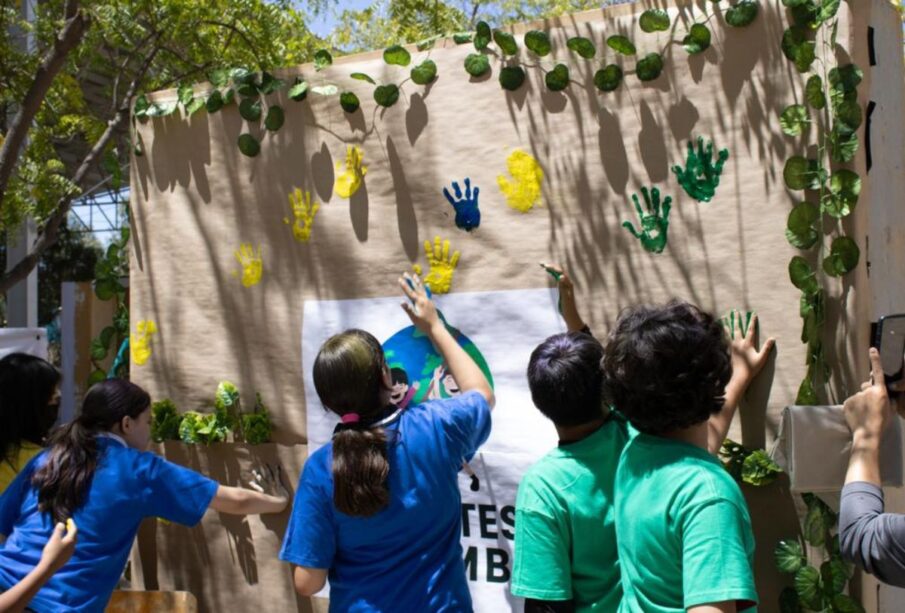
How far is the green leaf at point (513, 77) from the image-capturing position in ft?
10.3

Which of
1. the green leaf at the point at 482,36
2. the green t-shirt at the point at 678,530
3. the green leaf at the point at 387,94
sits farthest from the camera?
the green leaf at the point at 387,94

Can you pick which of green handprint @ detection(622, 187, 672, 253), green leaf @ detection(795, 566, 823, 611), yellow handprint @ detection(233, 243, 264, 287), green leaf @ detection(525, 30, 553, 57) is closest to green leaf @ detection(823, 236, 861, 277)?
green handprint @ detection(622, 187, 672, 253)

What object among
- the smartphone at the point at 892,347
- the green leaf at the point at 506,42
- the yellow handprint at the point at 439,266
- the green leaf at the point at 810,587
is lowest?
the green leaf at the point at 810,587

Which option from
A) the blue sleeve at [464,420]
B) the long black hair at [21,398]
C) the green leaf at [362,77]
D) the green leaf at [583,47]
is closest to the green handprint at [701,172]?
the green leaf at [583,47]

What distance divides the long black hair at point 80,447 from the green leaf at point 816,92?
2.14 meters

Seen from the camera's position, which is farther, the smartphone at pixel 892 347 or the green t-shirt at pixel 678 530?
the smartphone at pixel 892 347

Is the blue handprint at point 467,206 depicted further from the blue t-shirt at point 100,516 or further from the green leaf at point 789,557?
the green leaf at point 789,557

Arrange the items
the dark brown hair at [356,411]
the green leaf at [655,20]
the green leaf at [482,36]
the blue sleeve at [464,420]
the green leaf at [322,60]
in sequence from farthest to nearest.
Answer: the green leaf at [322,60], the green leaf at [482,36], the green leaf at [655,20], the blue sleeve at [464,420], the dark brown hair at [356,411]

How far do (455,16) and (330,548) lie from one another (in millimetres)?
6550

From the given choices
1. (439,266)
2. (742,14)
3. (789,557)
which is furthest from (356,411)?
(742,14)

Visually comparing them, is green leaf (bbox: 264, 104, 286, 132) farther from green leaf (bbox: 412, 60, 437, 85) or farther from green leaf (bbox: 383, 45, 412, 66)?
green leaf (bbox: 412, 60, 437, 85)

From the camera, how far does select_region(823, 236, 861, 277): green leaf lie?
8.38 ft

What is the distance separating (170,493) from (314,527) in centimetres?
77

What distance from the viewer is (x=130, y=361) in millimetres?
4078
